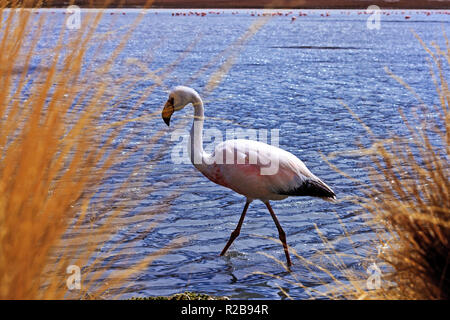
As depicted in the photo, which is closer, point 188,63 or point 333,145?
point 333,145

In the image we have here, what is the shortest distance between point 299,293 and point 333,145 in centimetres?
532

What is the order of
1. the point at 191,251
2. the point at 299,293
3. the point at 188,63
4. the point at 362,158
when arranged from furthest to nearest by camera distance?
1. the point at 188,63
2. the point at 362,158
3. the point at 191,251
4. the point at 299,293

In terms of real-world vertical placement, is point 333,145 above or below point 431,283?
above

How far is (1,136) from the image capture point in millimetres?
2879

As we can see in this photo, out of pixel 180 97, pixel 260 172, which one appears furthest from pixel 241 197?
pixel 180 97

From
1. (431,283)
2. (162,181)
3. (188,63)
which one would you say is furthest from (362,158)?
(188,63)

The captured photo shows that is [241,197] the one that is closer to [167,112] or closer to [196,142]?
[196,142]

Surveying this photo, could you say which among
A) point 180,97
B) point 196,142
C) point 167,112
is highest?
point 180,97

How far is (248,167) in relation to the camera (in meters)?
5.50

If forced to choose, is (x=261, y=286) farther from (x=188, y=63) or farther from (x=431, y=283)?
(x=188, y=63)

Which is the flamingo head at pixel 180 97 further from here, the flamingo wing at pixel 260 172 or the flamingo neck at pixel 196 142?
the flamingo wing at pixel 260 172

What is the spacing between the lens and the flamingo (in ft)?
18.1

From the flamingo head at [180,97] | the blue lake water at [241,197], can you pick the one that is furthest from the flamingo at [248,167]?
the blue lake water at [241,197]

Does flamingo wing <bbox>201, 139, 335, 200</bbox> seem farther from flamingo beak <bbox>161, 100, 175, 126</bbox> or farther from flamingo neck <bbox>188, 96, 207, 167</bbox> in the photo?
flamingo beak <bbox>161, 100, 175, 126</bbox>
